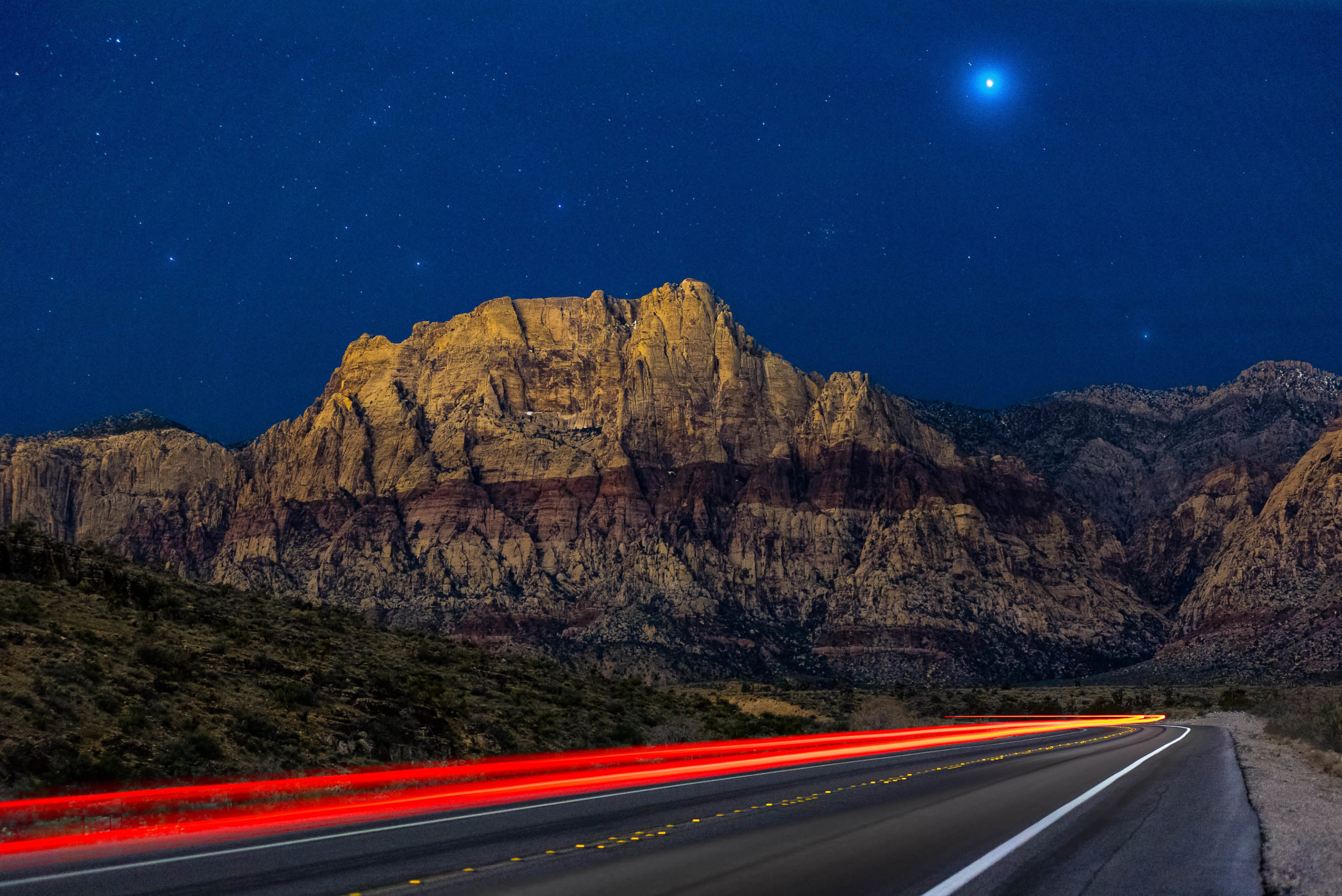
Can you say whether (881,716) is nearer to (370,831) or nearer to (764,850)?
(370,831)

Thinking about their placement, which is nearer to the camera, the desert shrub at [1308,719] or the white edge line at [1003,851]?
the white edge line at [1003,851]

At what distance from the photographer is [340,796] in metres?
19.6

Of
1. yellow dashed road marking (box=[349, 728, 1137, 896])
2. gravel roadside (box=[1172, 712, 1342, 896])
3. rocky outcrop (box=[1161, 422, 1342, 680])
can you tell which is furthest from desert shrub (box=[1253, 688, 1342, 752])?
rocky outcrop (box=[1161, 422, 1342, 680])

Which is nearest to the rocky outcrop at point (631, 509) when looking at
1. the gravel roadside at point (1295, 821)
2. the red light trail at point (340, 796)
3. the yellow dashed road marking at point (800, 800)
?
the yellow dashed road marking at point (800, 800)

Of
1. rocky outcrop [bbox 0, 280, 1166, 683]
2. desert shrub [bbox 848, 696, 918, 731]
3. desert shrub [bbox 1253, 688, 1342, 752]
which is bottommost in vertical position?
desert shrub [bbox 848, 696, 918, 731]

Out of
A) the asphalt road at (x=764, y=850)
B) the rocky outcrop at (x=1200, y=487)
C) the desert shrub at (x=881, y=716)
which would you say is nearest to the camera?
the asphalt road at (x=764, y=850)

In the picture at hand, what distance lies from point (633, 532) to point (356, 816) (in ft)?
458

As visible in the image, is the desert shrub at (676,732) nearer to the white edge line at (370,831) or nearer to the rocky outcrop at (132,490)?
the white edge line at (370,831)

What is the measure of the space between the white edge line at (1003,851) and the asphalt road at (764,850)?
4 centimetres

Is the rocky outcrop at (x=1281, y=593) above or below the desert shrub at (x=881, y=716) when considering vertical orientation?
above

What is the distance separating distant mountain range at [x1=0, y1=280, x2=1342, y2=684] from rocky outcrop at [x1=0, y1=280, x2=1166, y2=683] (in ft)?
1.61

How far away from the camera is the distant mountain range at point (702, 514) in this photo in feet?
436

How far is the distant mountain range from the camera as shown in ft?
436

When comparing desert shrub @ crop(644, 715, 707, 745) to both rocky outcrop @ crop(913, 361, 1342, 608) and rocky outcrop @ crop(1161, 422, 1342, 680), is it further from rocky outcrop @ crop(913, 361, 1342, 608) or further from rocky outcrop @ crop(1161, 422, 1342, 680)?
rocky outcrop @ crop(913, 361, 1342, 608)
